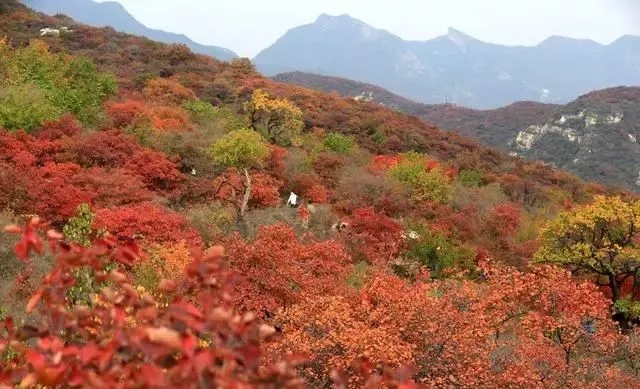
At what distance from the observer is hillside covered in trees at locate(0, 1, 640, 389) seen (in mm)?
2631

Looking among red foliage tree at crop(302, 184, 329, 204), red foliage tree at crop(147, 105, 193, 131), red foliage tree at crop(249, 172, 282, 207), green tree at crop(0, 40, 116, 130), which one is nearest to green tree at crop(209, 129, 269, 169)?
red foliage tree at crop(249, 172, 282, 207)

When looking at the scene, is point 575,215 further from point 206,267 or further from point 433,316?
point 206,267

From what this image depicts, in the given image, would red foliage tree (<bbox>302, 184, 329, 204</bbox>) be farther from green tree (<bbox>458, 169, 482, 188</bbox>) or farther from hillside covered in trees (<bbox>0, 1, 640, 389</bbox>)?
green tree (<bbox>458, 169, 482, 188</bbox>)

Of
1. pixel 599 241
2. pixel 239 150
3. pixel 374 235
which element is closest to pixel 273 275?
pixel 374 235

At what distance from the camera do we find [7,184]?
1947cm

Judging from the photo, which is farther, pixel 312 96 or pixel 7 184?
A: pixel 312 96

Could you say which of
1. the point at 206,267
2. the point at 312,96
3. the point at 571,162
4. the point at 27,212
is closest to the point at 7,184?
the point at 27,212

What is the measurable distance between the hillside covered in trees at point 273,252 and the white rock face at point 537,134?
90.2 feet

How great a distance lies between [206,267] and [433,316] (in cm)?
946

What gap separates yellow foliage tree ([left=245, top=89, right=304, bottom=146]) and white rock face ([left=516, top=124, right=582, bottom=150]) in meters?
46.7

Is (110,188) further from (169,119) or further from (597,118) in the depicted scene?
(597,118)

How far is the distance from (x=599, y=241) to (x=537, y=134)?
59310 mm

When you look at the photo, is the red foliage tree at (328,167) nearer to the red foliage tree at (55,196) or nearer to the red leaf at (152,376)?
the red foliage tree at (55,196)

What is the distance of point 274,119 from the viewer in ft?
127
